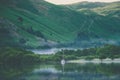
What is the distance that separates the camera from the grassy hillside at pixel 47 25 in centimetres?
8162

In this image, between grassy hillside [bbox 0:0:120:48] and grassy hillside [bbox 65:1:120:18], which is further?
grassy hillside [bbox 65:1:120:18]

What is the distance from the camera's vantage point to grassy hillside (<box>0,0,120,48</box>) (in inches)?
3214

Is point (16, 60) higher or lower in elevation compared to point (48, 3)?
lower

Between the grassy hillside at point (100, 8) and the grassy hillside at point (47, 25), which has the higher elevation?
the grassy hillside at point (100, 8)

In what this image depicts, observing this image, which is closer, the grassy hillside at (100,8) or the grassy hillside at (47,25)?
the grassy hillside at (47,25)

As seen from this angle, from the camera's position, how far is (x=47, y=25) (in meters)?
103

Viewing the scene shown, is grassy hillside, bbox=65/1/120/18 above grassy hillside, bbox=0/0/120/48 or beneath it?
above

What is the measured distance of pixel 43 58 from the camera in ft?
197

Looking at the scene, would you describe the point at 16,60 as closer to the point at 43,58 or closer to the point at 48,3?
the point at 43,58

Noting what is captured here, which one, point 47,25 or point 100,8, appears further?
point 100,8

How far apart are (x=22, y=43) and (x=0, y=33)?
6.13 meters

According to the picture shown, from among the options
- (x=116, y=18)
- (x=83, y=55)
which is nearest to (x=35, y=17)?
(x=116, y=18)

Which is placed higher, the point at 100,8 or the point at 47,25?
the point at 100,8

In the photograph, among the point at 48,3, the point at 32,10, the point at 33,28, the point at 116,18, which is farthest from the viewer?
the point at 116,18
